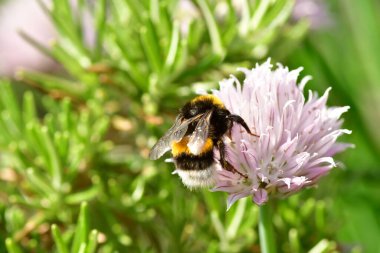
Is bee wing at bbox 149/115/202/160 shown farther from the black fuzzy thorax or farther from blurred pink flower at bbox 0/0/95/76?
blurred pink flower at bbox 0/0/95/76

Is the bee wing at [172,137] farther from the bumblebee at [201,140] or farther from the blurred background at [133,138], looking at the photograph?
the blurred background at [133,138]

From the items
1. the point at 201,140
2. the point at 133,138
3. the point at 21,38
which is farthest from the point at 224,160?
the point at 21,38

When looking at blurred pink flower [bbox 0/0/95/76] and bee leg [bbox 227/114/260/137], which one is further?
blurred pink flower [bbox 0/0/95/76]

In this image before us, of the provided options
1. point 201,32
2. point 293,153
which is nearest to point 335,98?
point 201,32

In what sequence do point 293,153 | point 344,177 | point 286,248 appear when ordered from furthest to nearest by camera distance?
point 344,177
point 286,248
point 293,153

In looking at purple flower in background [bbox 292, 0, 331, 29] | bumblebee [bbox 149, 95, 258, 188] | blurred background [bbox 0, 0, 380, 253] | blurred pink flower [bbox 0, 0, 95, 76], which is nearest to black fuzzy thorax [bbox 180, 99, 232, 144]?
bumblebee [bbox 149, 95, 258, 188]

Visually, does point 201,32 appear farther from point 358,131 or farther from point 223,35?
point 358,131
